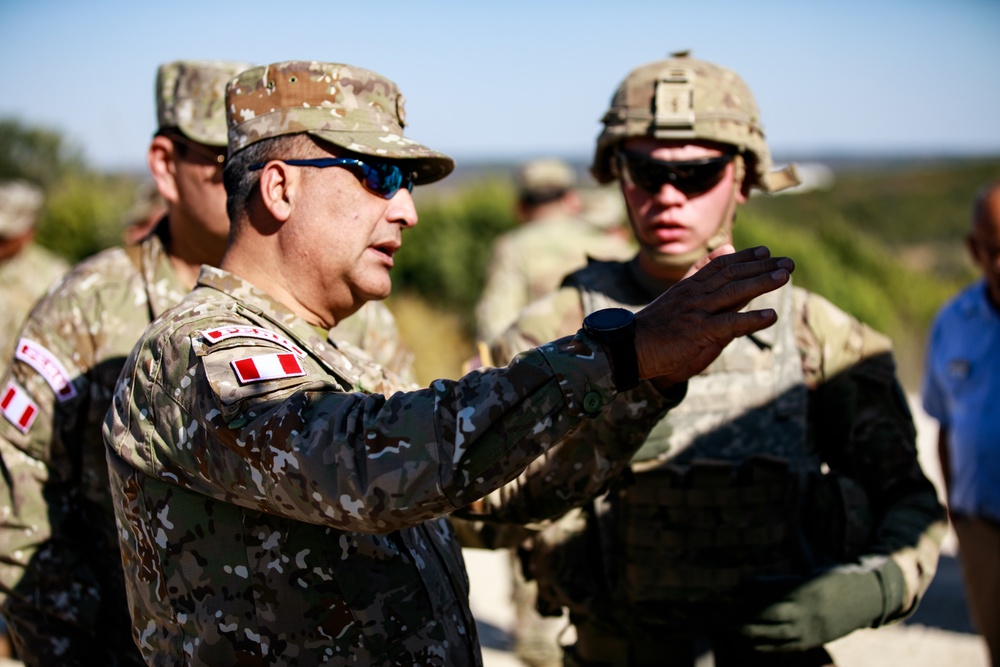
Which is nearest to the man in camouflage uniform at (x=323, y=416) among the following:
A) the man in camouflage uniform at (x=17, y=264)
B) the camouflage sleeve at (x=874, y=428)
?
the camouflage sleeve at (x=874, y=428)

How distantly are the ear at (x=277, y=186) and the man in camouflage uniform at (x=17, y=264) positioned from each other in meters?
5.31

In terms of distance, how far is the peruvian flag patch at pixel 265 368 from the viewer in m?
1.83

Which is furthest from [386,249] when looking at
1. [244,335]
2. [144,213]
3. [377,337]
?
[144,213]

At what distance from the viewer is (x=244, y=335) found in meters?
1.93

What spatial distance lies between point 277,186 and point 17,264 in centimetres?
621

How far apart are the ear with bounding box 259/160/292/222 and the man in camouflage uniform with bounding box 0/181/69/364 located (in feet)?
17.4

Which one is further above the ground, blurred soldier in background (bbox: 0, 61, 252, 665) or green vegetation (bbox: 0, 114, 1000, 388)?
blurred soldier in background (bbox: 0, 61, 252, 665)

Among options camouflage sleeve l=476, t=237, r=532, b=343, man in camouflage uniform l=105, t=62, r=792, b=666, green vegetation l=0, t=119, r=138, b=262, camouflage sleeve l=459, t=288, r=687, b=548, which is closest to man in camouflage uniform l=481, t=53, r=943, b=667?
camouflage sleeve l=459, t=288, r=687, b=548

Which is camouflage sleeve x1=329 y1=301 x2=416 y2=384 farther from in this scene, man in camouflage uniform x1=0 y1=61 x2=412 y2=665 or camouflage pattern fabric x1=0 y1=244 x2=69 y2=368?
camouflage pattern fabric x1=0 y1=244 x2=69 y2=368

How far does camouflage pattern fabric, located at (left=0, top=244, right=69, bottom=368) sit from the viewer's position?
714 centimetres

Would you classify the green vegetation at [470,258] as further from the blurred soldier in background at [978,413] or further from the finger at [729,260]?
the finger at [729,260]

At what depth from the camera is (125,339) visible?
3.00m

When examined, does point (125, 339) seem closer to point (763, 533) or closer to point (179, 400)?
point (179, 400)

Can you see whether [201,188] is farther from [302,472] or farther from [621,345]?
[621,345]
